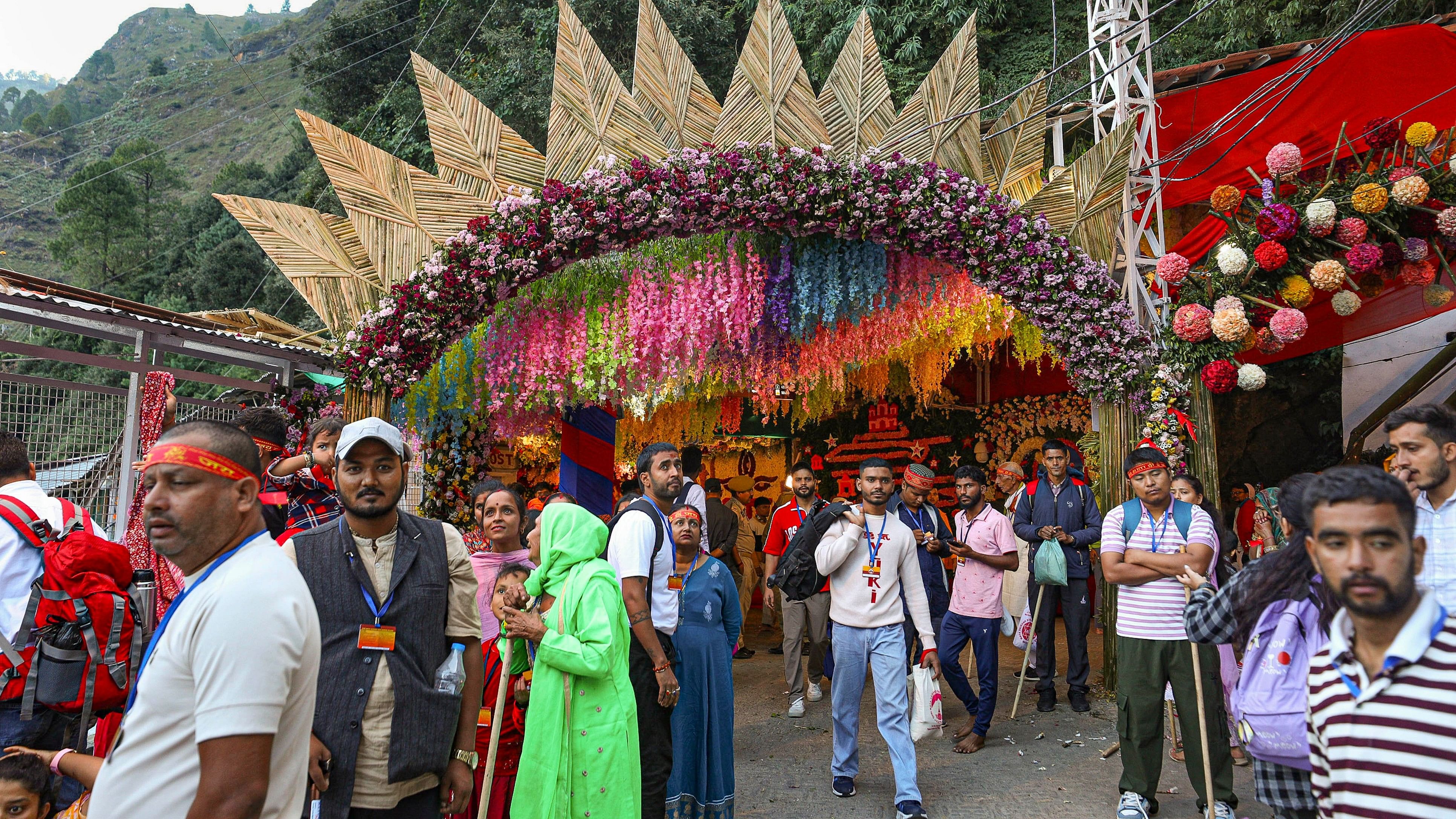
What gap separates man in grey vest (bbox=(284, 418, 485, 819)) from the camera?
2400 mm

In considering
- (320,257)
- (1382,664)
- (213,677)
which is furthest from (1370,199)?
(320,257)

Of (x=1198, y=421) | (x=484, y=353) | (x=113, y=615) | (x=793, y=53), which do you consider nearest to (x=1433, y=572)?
(x=1198, y=421)

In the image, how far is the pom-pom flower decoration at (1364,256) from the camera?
20.8ft

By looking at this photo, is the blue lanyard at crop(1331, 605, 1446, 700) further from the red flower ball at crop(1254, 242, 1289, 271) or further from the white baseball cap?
the red flower ball at crop(1254, 242, 1289, 271)

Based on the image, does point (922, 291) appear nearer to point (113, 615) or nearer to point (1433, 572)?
point (1433, 572)

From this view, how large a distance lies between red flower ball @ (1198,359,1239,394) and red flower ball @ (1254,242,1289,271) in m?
0.76

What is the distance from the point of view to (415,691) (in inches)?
97.6

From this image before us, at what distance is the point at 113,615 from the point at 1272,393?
40.8 ft

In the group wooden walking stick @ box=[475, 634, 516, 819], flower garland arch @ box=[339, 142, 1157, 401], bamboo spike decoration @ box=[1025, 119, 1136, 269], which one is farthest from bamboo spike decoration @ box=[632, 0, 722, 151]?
wooden walking stick @ box=[475, 634, 516, 819]

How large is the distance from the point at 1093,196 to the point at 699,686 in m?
5.03

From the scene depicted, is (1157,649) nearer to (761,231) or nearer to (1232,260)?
(1232,260)

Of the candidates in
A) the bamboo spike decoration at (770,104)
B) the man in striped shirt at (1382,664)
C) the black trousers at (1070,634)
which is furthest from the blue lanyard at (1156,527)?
the bamboo spike decoration at (770,104)

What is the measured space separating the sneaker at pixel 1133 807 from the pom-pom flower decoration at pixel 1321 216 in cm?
456

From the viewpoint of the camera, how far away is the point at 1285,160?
645 centimetres
